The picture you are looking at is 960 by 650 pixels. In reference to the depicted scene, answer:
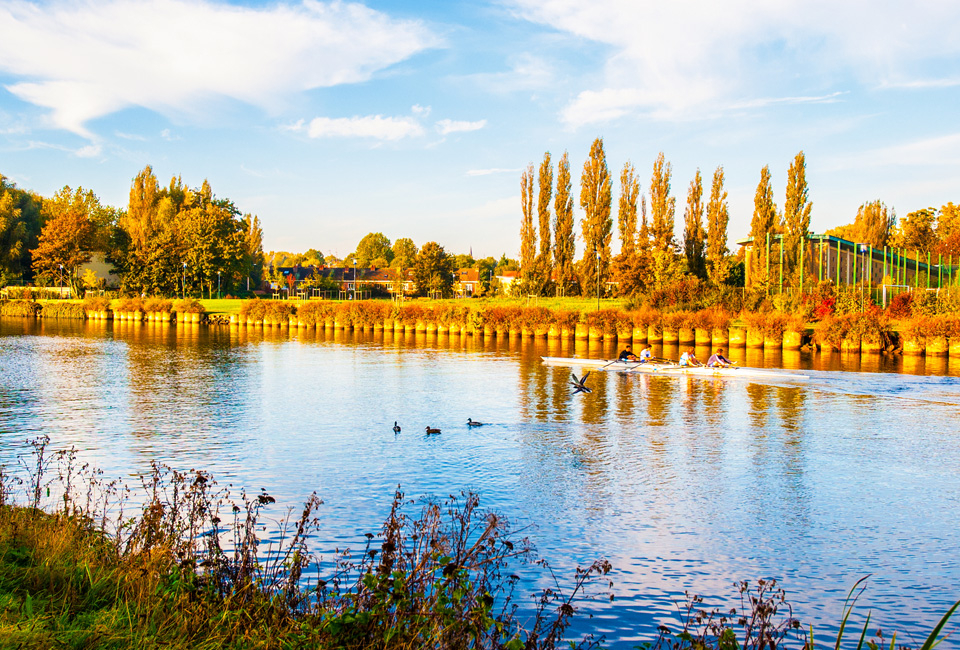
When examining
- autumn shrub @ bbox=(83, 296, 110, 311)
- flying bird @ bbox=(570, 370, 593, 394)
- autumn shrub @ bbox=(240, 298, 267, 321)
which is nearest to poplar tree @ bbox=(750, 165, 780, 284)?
flying bird @ bbox=(570, 370, 593, 394)

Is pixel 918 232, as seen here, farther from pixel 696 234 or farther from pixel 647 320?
pixel 647 320

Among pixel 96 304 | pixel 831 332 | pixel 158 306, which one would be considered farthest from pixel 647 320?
pixel 96 304

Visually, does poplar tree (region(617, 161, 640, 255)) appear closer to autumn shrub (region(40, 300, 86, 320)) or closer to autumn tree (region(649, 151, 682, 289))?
autumn tree (region(649, 151, 682, 289))

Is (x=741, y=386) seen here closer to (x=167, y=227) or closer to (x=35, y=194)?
(x=167, y=227)

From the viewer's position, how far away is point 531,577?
31.7 feet

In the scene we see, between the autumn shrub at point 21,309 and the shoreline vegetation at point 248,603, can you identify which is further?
the autumn shrub at point 21,309

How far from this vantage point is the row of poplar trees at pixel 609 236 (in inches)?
2499

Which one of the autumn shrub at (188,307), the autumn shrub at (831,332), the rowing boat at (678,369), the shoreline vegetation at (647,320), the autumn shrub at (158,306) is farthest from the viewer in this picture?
the autumn shrub at (158,306)

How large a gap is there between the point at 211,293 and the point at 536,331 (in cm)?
5624

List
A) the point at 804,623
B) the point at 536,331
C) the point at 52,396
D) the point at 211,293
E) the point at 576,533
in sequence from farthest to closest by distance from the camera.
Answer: the point at 211,293 < the point at 536,331 < the point at 52,396 < the point at 576,533 < the point at 804,623

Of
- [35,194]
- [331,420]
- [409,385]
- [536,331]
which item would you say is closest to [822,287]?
[536,331]

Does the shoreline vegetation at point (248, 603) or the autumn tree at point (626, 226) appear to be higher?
the autumn tree at point (626, 226)

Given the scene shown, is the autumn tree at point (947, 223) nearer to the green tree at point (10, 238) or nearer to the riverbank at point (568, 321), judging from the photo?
the riverbank at point (568, 321)

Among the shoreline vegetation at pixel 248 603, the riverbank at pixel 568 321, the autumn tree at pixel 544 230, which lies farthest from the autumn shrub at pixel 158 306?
the shoreline vegetation at pixel 248 603
